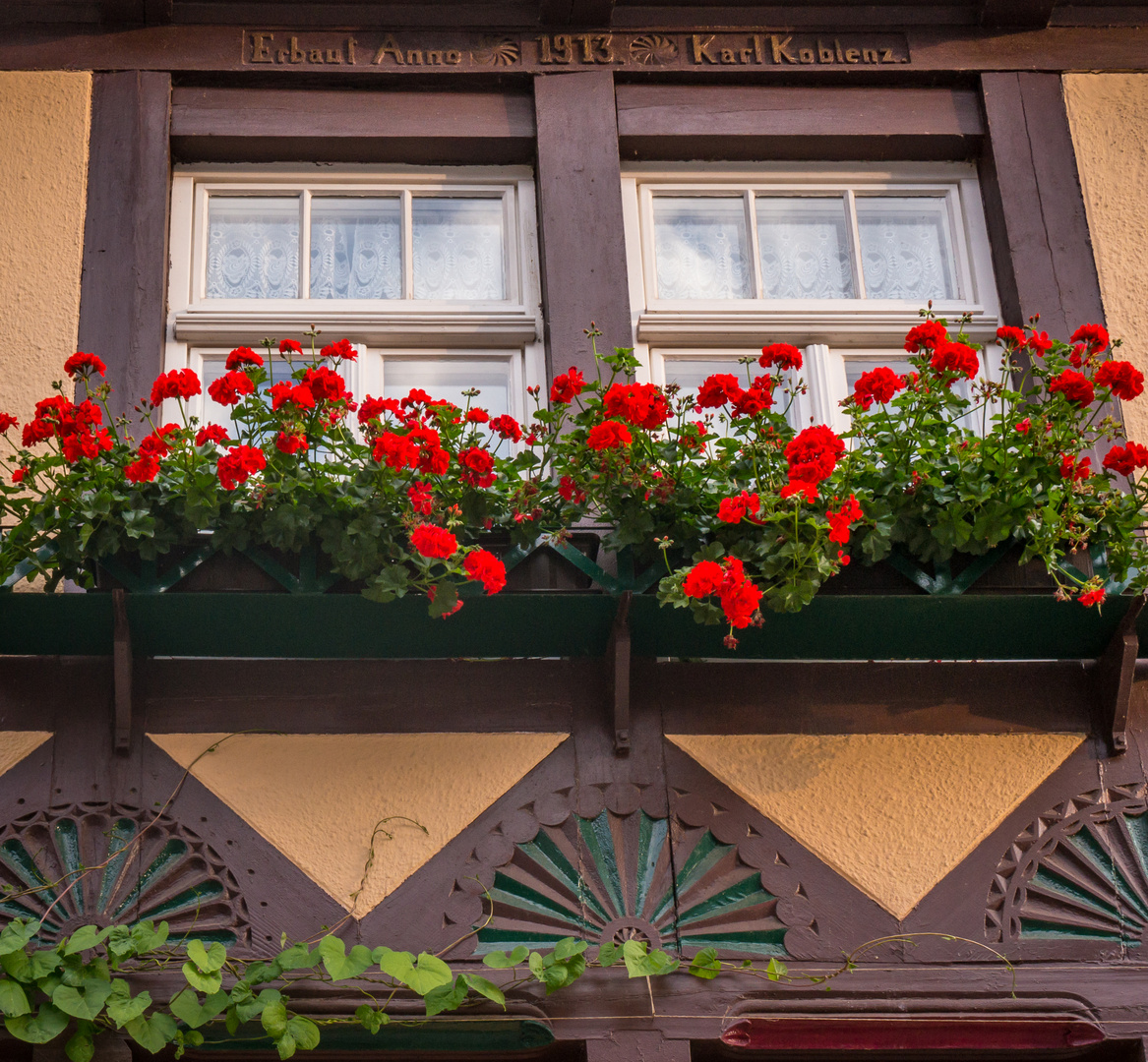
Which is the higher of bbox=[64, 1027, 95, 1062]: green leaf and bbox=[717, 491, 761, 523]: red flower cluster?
bbox=[717, 491, 761, 523]: red flower cluster

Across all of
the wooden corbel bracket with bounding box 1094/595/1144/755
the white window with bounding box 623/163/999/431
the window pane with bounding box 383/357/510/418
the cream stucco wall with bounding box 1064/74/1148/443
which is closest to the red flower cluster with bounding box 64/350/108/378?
the window pane with bounding box 383/357/510/418

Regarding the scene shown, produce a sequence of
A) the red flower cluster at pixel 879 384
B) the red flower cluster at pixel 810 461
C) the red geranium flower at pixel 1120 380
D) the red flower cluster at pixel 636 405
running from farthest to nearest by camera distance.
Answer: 1. the red geranium flower at pixel 1120 380
2. the red flower cluster at pixel 879 384
3. the red flower cluster at pixel 636 405
4. the red flower cluster at pixel 810 461

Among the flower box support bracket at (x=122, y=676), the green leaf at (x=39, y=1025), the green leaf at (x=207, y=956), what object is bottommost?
the green leaf at (x=39, y=1025)

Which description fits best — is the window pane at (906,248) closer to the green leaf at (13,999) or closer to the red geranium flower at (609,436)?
the red geranium flower at (609,436)

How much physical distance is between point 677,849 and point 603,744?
34cm

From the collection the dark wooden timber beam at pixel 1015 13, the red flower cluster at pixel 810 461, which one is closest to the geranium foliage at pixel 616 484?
the red flower cluster at pixel 810 461

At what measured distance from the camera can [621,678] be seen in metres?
4.08

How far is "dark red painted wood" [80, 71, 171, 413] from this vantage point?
466cm

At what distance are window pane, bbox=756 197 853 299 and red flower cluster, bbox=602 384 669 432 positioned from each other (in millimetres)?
1393

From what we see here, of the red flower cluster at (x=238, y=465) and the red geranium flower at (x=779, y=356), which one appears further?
the red geranium flower at (x=779, y=356)

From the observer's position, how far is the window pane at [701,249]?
5.12 meters

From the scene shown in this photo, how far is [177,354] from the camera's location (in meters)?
4.82

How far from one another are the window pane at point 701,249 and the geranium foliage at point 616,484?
1.02 metres

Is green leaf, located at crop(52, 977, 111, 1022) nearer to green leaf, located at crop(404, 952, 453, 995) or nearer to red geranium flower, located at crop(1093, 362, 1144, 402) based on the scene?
green leaf, located at crop(404, 952, 453, 995)
